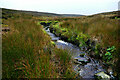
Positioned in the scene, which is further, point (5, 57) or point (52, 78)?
point (5, 57)

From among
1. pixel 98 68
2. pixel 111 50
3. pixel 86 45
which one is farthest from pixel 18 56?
pixel 86 45

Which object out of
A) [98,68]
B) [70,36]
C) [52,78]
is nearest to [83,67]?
[98,68]

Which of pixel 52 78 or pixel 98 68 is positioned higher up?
pixel 52 78

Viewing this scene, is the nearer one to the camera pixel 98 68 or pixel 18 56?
pixel 18 56

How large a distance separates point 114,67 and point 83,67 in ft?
2.83

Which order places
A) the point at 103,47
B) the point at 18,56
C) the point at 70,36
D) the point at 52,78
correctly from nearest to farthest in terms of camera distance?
the point at 52,78 < the point at 18,56 < the point at 103,47 < the point at 70,36

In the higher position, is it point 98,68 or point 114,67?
point 114,67

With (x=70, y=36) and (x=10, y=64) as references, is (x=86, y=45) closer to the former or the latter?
(x=70, y=36)

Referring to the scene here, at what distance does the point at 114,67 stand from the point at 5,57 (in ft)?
9.34

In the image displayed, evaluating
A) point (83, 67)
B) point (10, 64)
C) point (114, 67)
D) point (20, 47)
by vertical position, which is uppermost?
point (20, 47)

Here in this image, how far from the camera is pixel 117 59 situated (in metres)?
2.25

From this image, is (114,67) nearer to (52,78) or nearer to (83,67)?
(83,67)

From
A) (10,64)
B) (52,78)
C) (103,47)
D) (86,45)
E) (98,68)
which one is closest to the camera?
(52,78)

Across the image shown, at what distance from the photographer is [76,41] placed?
464 centimetres
